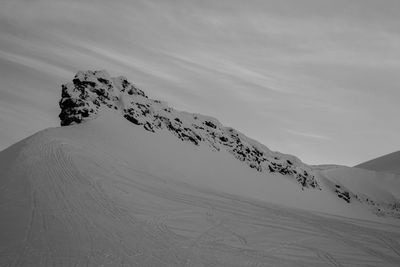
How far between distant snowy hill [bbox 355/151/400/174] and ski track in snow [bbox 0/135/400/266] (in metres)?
78.9

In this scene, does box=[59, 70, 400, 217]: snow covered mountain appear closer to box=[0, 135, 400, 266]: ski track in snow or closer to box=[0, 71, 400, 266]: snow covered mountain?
box=[0, 71, 400, 266]: snow covered mountain

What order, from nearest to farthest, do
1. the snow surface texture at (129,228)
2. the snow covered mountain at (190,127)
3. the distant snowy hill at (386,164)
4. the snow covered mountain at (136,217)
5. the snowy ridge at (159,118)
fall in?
the snow surface texture at (129,228)
the snow covered mountain at (136,217)
the snowy ridge at (159,118)
the snow covered mountain at (190,127)
the distant snowy hill at (386,164)

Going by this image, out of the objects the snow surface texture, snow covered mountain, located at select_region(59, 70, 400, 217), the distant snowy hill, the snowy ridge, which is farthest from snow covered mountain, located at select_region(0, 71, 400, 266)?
the distant snowy hill

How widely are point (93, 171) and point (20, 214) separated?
8.50 m

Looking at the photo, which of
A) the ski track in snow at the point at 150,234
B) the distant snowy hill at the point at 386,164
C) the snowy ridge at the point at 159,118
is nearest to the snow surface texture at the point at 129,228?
the ski track in snow at the point at 150,234

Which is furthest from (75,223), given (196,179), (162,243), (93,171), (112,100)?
(112,100)

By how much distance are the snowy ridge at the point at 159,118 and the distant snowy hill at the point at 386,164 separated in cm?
4197

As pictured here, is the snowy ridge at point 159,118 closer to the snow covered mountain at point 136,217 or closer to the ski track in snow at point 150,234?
the snow covered mountain at point 136,217

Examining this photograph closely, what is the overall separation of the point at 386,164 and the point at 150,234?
316ft

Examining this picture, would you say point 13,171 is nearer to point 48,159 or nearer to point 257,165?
point 48,159

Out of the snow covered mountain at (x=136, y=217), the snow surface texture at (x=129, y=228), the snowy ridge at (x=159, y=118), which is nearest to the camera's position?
the snow surface texture at (x=129, y=228)

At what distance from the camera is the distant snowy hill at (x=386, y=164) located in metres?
83.3

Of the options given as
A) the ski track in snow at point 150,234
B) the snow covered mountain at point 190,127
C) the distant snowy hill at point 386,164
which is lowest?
the ski track in snow at point 150,234

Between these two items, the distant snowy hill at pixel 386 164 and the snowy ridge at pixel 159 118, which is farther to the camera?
the distant snowy hill at pixel 386 164
